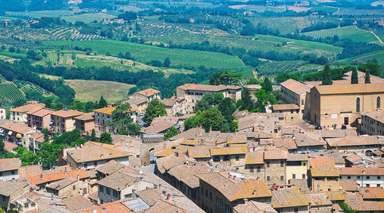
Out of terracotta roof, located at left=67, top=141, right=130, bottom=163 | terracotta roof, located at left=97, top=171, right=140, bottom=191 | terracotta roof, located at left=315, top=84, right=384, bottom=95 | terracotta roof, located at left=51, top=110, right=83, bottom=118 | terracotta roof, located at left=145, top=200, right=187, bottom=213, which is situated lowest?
terracotta roof, located at left=51, top=110, right=83, bottom=118

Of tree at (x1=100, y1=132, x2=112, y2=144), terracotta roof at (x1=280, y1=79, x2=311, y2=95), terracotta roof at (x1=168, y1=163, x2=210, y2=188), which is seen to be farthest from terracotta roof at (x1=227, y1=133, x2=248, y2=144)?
terracotta roof at (x1=280, y1=79, x2=311, y2=95)

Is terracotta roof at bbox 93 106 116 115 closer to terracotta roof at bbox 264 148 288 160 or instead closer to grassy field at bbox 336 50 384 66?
terracotta roof at bbox 264 148 288 160

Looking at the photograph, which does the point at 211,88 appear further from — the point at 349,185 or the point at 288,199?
the point at 288,199

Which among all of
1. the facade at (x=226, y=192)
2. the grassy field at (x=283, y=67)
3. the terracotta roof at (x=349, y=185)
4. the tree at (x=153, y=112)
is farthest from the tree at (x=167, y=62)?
the facade at (x=226, y=192)

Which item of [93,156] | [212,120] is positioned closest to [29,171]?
[93,156]

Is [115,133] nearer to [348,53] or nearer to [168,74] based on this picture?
[168,74]

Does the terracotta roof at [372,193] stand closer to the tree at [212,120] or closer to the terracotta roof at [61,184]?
the terracotta roof at [61,184]

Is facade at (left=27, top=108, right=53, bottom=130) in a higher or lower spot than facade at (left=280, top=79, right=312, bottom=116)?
lower
